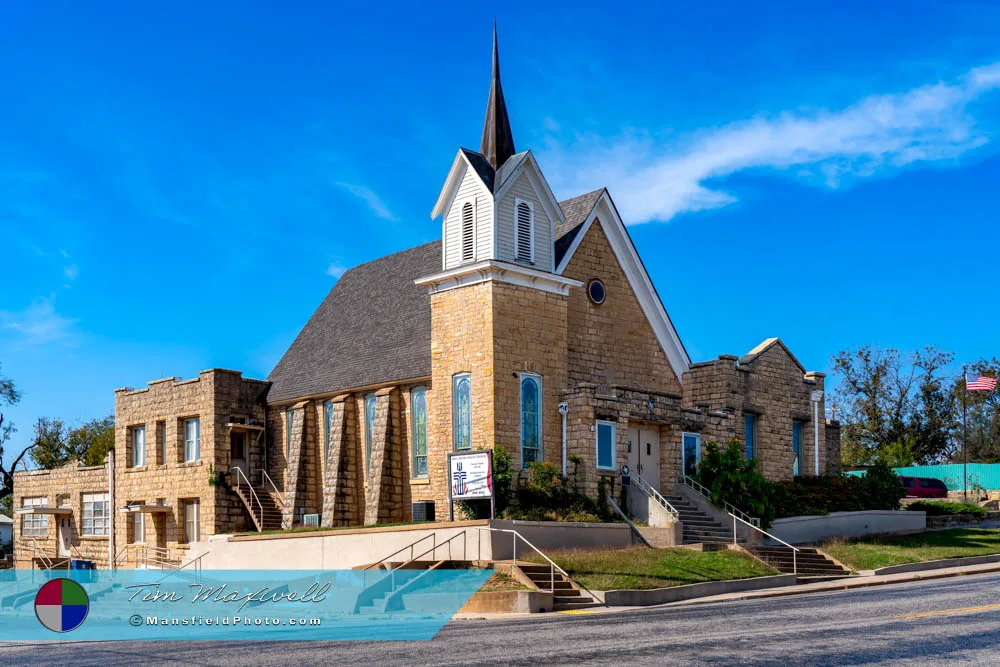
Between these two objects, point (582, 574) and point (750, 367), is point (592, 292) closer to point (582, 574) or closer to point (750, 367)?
point (750, 367)

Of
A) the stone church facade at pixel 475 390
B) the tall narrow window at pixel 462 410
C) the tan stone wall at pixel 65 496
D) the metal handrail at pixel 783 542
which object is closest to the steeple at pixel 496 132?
the stone church facade at pixel 475 390

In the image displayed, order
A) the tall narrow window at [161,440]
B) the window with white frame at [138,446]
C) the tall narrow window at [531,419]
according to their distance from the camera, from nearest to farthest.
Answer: the tall narrow window at [531,419]
the tall narrow window at [161,440]
the window with white frame at [138,446]

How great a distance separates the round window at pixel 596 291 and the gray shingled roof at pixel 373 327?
1.57 metres

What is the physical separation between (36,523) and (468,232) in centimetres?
2640

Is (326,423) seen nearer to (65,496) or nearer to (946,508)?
(65,496)

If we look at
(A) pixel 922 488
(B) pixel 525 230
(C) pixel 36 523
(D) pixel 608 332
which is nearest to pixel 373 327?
(B) pixel 525 230

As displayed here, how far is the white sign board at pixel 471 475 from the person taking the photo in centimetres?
2727

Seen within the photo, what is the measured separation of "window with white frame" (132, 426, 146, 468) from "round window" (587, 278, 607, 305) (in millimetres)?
18566

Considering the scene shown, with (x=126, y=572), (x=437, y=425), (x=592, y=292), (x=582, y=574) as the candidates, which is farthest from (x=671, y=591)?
(x=126, y=572)

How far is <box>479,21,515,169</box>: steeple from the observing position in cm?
3372

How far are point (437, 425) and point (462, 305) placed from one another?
3586 millimetres

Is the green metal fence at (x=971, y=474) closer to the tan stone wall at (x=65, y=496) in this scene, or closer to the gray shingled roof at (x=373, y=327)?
the gray shingled roof at (x=373, y=327)

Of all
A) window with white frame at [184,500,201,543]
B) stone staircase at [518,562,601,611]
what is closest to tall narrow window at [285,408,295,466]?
window with white frame at [184,500,201,543]

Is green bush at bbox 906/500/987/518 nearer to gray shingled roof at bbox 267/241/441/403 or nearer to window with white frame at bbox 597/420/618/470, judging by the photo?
window with white frame at bbox 597/420/618/470
